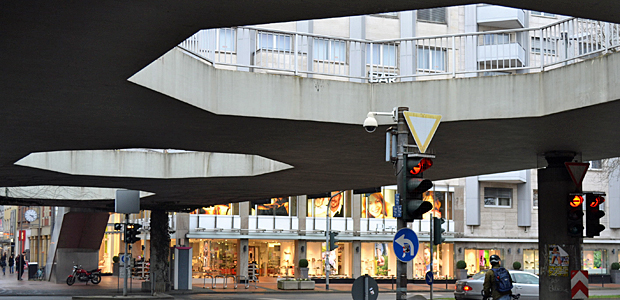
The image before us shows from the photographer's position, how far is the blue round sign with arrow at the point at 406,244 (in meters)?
10.4

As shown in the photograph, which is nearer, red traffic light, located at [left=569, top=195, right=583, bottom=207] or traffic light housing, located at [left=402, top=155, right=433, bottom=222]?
traffic light housing, located at [left=402, top=155, right=433, bottom=222]

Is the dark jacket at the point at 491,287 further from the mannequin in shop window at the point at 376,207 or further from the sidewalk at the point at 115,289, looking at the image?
the mannequin in shop window at the point at 376,207

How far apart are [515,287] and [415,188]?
17658mm

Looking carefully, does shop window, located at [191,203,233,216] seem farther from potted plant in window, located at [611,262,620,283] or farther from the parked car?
potted plant in window, located at [611,262,620,283]

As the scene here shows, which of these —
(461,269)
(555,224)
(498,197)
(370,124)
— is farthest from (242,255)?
(370,124)

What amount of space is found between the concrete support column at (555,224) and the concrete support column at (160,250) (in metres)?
24.4

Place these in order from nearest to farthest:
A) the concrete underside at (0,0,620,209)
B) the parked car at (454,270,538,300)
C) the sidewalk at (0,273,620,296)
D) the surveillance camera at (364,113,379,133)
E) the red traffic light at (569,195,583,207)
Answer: the concrete underside at (0,0,620,209), the surveillance camera at (364,113,379,133), the red traffic light at (569,195,583,207), the parked car at (454,270,538,300), the sidewalk at (0,273,620,296)

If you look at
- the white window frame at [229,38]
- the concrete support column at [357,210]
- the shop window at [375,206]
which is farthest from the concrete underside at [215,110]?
the shop window at [375,206]

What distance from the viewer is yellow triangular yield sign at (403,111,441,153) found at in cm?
1079

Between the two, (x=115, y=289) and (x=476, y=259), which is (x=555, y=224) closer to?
(x=115, y=289)

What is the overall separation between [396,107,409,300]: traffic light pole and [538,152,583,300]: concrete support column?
7343 mm

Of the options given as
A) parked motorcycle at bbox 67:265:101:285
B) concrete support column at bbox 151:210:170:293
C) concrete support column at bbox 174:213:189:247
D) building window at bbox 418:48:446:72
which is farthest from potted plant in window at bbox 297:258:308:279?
building window at bbox 418:48:446:72

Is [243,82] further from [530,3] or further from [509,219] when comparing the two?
[509,219]

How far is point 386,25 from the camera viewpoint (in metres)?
50.3
